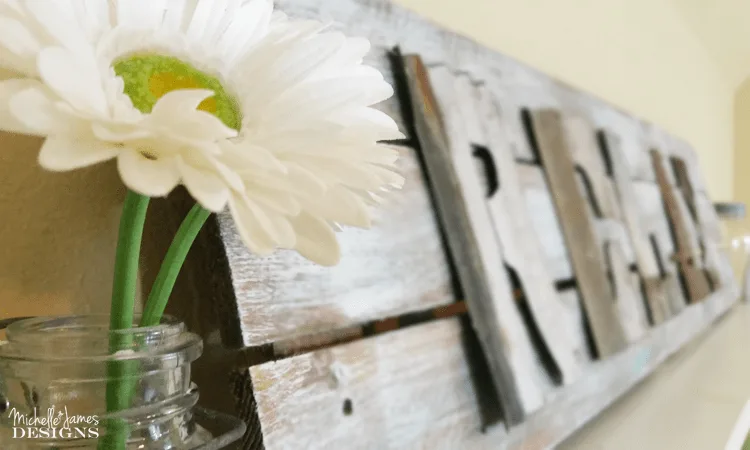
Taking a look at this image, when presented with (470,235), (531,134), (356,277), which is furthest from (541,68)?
(356,277)

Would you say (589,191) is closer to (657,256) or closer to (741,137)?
(657,256)

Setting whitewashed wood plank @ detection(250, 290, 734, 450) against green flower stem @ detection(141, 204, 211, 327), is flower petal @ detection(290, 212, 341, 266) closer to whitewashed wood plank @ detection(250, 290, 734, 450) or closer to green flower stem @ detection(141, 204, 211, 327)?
green flower stem @ detection(141, 204, 211, 327)

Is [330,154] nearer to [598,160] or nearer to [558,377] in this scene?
[558,377]

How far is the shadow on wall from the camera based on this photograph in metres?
0.39

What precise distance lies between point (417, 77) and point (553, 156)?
38cm

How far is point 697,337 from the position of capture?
150cm

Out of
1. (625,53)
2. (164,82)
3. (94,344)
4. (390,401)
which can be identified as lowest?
(390,401)

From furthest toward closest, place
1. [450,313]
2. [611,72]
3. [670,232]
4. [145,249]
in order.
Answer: [611,72]
[670,232]
[450,313]
[145,249]

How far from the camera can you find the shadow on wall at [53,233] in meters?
0.39

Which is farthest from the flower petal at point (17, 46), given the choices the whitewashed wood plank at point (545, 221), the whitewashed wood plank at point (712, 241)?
the whitewashed wood plank at point (712, 241)

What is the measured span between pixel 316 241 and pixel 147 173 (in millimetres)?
83

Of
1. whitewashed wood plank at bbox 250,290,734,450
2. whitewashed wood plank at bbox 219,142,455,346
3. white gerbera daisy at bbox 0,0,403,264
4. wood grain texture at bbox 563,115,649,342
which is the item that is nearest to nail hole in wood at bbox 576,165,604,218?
wood grain texture at bbox 563,115,649,342

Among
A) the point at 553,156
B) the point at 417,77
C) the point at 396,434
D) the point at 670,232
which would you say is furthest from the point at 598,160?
the point at 396,434

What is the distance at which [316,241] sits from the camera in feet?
0.88
